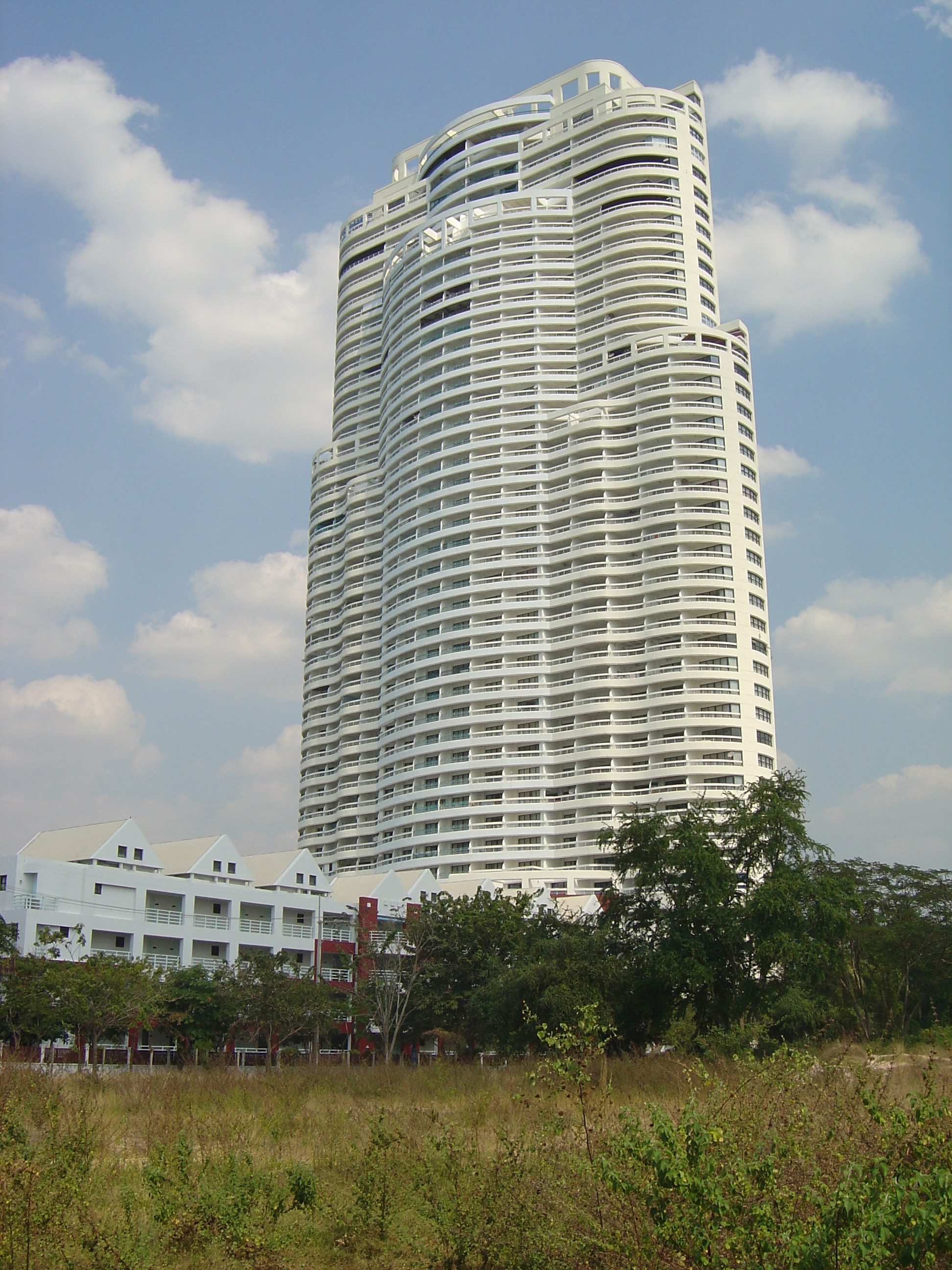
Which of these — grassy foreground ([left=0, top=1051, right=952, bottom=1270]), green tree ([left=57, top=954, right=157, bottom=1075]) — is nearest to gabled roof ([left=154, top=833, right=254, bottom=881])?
green tree ([left=57, top=954, right=157, bottom=1075])

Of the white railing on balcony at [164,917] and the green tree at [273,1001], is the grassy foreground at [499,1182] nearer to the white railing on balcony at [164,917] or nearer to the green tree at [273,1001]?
the green tree at [273,1001]

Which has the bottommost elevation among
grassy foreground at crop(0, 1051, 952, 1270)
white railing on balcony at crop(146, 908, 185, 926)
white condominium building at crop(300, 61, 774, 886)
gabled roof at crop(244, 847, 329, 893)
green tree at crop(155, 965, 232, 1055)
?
green tree at crop(155, 965, 232, 1055)

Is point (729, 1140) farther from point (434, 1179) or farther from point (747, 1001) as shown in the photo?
point (747, 1001)

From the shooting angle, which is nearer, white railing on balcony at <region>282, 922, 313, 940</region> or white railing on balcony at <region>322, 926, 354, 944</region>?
white railing on balcony at <region>282, 922, 313, 940</region>

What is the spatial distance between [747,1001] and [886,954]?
2311 centimetres

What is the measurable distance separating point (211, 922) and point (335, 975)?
32.0ft

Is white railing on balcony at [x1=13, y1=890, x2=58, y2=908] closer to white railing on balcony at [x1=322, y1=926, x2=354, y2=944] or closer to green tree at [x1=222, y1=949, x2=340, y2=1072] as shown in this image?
green tree at [x1=222, y1=949, x2=340, y2=1072]

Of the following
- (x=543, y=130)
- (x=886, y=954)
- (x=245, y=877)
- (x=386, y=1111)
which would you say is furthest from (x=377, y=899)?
(x=543, y=130)

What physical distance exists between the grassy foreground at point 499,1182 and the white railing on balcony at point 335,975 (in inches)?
1982

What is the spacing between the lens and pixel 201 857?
64438 millimetres

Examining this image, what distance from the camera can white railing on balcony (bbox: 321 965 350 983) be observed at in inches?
2634

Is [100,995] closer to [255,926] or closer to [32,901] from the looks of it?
[32,901]

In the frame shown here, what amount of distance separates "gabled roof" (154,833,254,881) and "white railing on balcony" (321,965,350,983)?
24.5ft

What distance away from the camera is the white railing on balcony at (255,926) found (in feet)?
213
